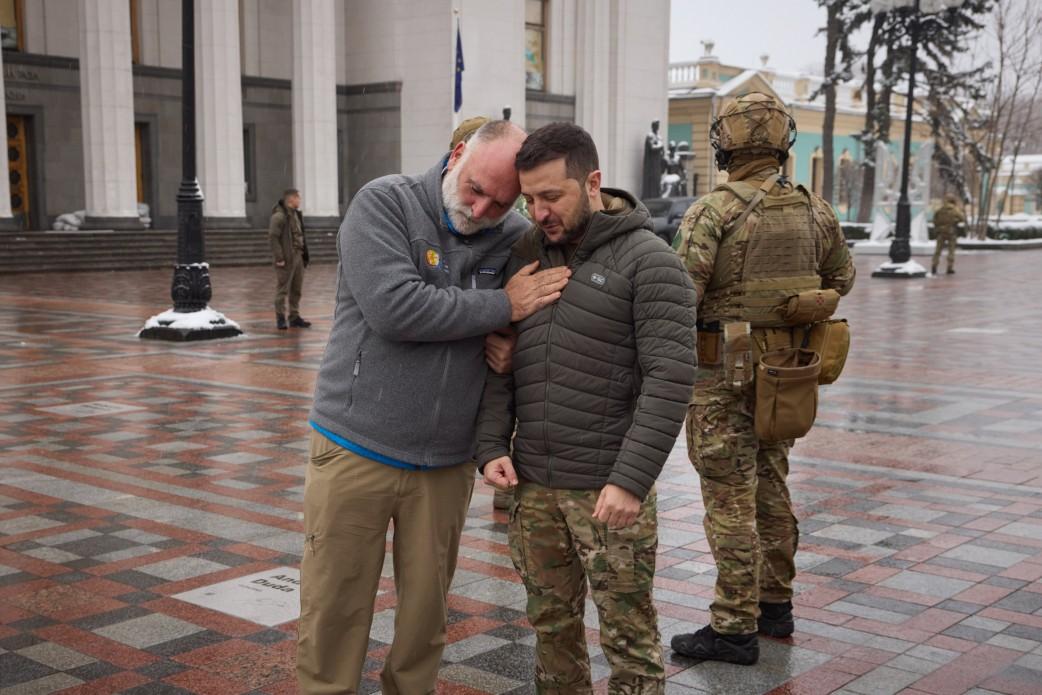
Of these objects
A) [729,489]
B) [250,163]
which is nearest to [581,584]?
[729,489]

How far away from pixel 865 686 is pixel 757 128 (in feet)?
6.37

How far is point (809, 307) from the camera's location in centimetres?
421

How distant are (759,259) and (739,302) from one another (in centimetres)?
17

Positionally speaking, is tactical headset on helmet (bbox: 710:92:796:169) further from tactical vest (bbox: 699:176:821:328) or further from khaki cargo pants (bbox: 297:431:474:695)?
khaki cargo pants (bbox: 297:431:474:695)

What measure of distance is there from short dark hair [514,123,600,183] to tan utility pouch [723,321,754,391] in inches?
55.4

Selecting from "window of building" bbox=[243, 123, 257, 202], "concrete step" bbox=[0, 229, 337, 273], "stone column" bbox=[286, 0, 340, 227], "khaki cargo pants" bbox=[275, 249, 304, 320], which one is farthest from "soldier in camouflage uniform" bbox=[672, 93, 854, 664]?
"window of building" bbox=[243, 123, 257, 202]

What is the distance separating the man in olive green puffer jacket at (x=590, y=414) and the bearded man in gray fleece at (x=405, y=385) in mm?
91

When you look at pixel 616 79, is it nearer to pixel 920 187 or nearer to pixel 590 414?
pixel 920 187

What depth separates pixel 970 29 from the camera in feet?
163

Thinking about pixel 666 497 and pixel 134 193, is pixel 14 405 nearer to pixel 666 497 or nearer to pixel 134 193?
pixel 666 497

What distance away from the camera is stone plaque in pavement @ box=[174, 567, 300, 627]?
4656 millimetres

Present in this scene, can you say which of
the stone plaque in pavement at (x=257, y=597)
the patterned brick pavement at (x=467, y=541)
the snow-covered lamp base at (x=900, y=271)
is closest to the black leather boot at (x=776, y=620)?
the patterned brick pavement at (x=467, y=541)

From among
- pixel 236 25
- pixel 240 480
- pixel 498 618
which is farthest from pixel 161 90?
pixel 498 618

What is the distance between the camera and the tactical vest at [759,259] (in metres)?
4.20
